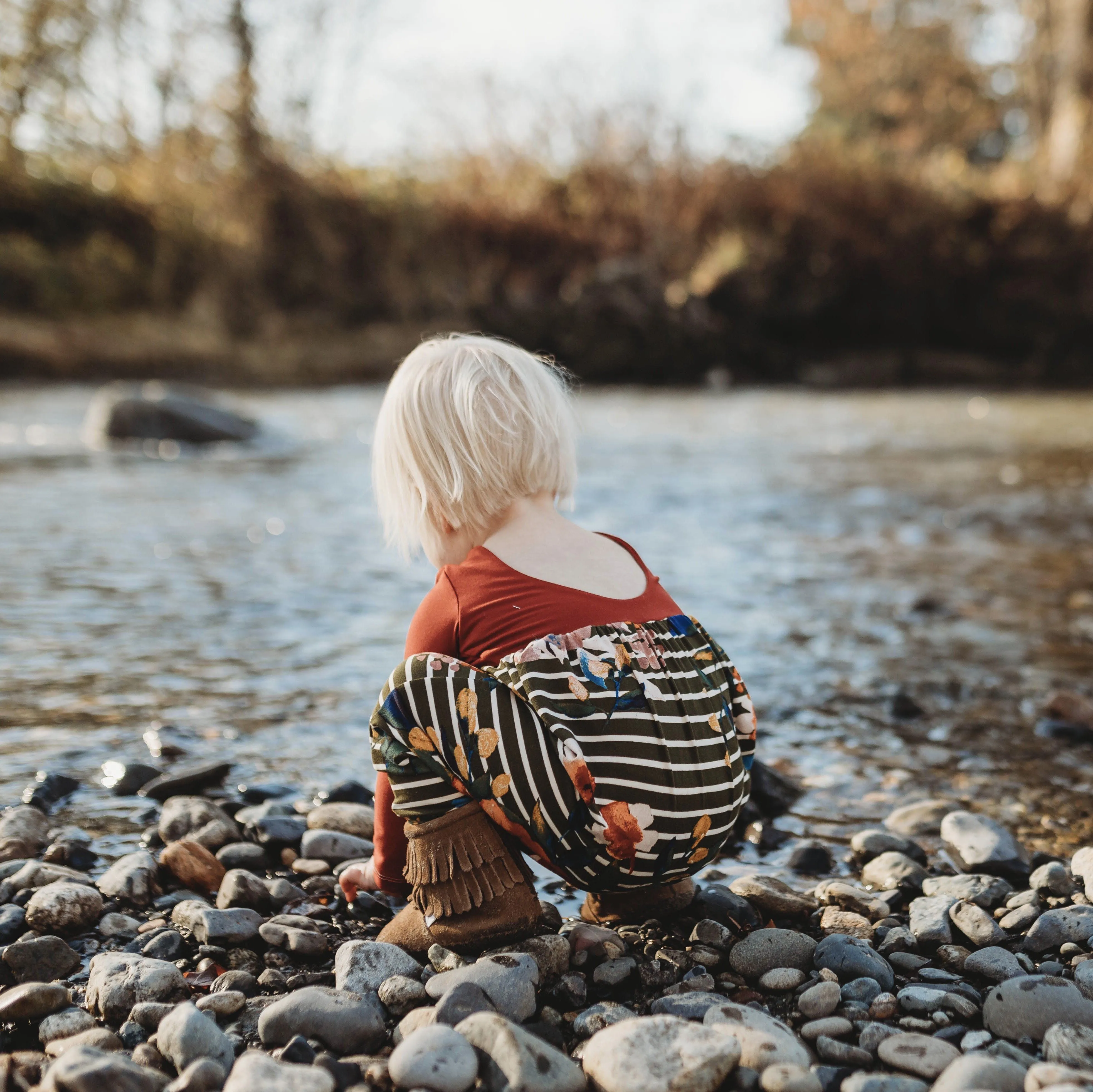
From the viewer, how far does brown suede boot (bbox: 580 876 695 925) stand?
181 cm

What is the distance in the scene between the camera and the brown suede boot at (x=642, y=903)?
5.95 feet

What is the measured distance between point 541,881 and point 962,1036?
2.60 ft

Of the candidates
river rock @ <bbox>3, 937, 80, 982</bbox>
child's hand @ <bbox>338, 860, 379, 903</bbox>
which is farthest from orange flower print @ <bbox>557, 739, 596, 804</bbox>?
river rock @ <bbox>3, 937, 80, 982</bbox>

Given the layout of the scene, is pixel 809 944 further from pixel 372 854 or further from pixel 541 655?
pixel 372 854

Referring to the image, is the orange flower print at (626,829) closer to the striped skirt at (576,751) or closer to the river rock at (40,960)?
the striped skirt at (576,751)

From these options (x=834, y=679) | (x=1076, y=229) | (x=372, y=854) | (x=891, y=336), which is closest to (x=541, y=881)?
(x=372, y=854)

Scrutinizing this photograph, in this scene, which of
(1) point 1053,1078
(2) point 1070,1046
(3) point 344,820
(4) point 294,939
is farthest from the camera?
(3) point 344,820

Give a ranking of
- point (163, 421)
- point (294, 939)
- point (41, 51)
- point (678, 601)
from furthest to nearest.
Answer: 1. point (41, 51)
2. point (163, 421)
3. point (678, 601)
4. point (294, 939)

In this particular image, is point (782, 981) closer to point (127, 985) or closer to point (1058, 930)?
point (1058, 930)

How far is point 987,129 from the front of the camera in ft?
89.1

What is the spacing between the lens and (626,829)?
162 cm

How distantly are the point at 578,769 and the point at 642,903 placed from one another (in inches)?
14.4

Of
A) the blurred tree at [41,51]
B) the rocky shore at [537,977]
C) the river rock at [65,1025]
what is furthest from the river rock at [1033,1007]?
the blurred tree at [41,51]

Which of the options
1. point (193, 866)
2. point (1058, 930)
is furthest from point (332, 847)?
point (1058, 930)
